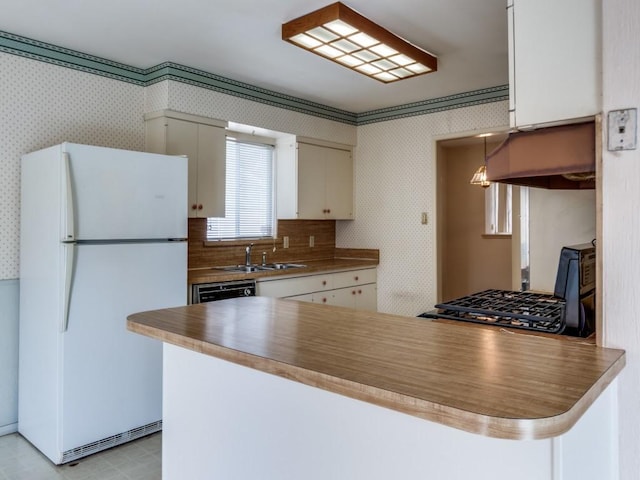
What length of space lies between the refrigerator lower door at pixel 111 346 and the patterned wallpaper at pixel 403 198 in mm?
2424

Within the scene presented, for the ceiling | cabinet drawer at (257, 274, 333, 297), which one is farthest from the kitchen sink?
the ceiling

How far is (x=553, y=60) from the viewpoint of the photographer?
1398 mm

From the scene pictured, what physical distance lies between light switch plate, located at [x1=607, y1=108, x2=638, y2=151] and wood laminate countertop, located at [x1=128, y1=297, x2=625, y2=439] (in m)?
0.54

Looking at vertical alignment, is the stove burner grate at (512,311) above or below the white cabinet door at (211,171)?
below

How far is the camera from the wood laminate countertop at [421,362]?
2.70ft

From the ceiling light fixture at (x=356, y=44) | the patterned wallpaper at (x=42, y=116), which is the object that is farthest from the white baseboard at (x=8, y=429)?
the ceiling light fixture at (x=356, y=44)

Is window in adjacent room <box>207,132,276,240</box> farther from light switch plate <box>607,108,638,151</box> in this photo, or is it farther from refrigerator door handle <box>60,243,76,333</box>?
light switch plate <box>607,108,638,151</box>

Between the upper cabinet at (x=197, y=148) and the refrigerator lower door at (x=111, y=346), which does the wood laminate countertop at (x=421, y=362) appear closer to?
the refrigerator lower door at (x=111, y=346)

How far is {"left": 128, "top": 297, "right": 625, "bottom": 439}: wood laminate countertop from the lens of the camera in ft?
2.70

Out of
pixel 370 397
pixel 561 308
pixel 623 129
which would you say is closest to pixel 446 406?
pixel 370 397

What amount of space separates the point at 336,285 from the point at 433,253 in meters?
0.98

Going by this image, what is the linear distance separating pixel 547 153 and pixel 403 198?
323 cm

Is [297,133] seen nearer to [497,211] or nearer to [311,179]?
[311,179]

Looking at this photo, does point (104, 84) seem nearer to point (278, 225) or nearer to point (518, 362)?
point (278, 225)
